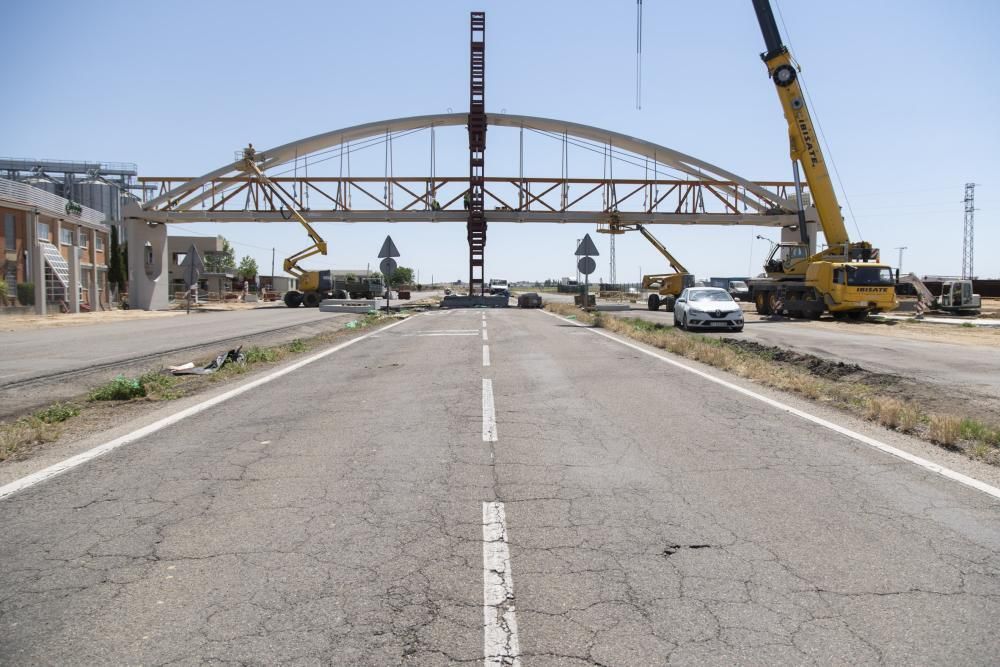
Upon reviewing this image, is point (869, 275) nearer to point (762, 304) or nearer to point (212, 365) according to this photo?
point (762, 304)

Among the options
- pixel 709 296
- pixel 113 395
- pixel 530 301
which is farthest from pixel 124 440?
pixel 530 301

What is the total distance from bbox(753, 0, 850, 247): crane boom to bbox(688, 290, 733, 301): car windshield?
10.6 metres

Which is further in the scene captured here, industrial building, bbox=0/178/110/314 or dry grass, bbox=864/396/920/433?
industrial building, bbox=0/178/110/314

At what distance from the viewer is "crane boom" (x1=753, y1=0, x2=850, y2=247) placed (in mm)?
31891

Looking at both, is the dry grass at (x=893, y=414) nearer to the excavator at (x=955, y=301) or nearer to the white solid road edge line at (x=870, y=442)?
the white solid road edge line at (x=870, y=442)

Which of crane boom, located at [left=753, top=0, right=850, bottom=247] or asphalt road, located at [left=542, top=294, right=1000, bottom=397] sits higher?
crane boom, located at [left=753, top=0, right=850, bottom=247]

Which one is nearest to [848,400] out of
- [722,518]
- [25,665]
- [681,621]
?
[722,518]

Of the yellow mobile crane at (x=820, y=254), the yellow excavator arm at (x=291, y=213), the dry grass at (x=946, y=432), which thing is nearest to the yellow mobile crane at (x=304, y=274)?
the yellow excavator arm at (x=291, y=213)

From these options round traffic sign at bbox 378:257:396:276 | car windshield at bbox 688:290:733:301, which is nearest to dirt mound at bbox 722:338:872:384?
car windshield at bbox 688:290:733:301

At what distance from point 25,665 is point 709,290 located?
24.4m

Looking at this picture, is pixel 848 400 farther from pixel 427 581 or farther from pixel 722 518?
pixel 427 581

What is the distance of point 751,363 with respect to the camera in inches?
554

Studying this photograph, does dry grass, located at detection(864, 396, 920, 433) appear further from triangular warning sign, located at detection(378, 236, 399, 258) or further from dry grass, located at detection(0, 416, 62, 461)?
triangular warning sign, located at detection(378, 236, 399, 258)

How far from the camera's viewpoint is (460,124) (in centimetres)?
5775
